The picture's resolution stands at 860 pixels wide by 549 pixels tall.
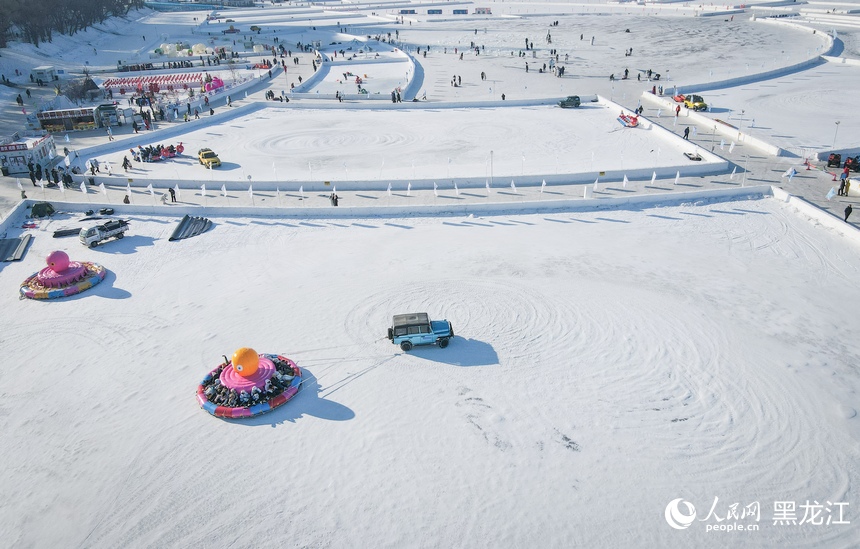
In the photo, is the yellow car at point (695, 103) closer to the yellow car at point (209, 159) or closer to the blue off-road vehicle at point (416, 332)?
the yellow car at point (209, 159)

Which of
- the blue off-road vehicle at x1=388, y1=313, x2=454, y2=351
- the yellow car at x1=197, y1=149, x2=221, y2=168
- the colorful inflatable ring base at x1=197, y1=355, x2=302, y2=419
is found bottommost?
the colorful inflatable ring base at x1=197, y1=355, x2=302, y2=419

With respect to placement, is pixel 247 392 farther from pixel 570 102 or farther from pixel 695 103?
pixel 695 103

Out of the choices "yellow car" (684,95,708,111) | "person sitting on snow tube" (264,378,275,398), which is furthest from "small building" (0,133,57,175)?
"yellow car" (684,95,708,111)

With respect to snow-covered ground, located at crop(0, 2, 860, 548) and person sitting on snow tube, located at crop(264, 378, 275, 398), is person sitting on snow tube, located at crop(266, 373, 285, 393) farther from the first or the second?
snow-covered ground, located at crop(0, 2, 860, 548)

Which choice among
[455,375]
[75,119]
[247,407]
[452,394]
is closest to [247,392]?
[247,407]

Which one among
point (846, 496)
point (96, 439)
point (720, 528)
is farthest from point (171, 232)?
point (846, 496)

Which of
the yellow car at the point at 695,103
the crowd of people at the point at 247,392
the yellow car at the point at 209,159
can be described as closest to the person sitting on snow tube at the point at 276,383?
the crowd of people at the point at 247,392
